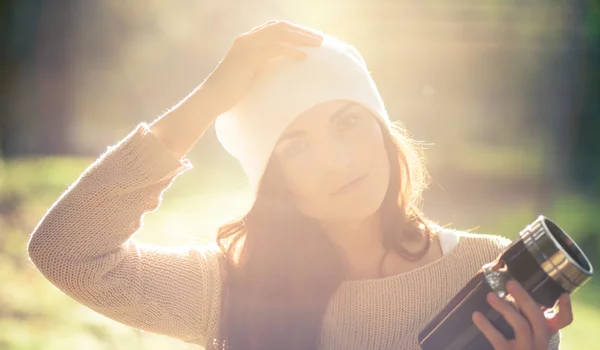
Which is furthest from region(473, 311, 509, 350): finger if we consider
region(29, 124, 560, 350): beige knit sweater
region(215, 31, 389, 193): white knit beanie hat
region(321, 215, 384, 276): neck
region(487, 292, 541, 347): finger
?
region(215, 31, 389, 193): white knit beanie hat

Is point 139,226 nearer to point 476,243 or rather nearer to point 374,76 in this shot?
point 476,243

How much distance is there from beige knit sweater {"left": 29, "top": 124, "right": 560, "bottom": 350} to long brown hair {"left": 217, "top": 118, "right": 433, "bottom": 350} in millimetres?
61

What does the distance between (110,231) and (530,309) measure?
111 cm

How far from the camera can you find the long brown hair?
2.34 meters

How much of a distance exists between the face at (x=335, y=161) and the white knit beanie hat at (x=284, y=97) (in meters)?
0.04

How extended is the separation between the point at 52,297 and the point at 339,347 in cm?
405

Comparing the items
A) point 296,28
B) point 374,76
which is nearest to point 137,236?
point 296,28

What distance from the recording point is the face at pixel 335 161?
7.54 ft

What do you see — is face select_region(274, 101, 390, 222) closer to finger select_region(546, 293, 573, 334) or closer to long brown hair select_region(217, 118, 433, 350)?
long brown hair select_region(217, 118, 433, 350)

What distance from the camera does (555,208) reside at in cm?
1159

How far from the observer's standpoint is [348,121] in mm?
2408

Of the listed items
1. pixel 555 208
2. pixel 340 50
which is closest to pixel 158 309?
pixel 340 50

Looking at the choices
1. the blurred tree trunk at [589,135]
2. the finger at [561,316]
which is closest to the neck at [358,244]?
the finger at [561,316]

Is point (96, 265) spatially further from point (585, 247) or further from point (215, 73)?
point (585, 247)
